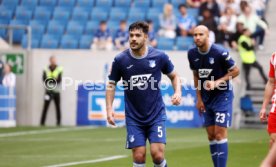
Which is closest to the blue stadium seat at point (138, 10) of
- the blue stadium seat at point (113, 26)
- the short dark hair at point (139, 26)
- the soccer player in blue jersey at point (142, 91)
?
the blue stadium seat at point (113, 26)

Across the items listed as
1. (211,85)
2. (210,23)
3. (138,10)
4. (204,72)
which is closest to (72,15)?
(138,10)

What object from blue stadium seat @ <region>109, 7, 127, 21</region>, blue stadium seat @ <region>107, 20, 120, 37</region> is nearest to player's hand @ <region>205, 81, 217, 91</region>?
blue stadium seat @ <region>107, 20, 120, 37</region>

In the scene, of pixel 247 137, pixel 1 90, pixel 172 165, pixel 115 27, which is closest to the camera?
pixel 172 165

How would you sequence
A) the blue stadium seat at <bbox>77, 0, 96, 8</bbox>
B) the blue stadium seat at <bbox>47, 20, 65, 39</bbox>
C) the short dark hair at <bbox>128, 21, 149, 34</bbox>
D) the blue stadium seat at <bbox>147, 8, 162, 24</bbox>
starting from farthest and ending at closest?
the blue stadium seat at <bbox>77, 0, 96, 8</bbox> < the blue stadium seat at <bbox>47, 20, 65, 39</bbox> < the blue stadium seat at <bbox>147, 8, 162, 24</bbox> < the short dark hair at <bbox>128, 21, 149, 34</bbox>

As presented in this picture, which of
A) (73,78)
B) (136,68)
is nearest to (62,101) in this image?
(73,78)

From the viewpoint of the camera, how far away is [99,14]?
30.9 m

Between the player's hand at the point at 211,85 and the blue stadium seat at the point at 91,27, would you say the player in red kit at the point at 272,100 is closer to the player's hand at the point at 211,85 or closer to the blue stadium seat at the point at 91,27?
the player's hand at the point at 211,85

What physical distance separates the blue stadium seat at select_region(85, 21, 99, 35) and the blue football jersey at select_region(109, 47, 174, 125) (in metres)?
18.3

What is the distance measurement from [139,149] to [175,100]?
0.80m

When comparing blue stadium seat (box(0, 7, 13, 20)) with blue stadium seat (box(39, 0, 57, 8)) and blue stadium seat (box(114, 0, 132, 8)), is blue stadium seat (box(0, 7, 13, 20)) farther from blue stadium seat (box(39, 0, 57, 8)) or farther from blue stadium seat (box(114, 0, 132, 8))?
blue stadium seat (box(114, 0, 132, 8))

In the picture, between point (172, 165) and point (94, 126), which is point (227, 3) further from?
point (172, 165)

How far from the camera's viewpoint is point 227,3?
27.5 meters

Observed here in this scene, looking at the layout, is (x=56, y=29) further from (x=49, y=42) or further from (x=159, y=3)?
(x=159, y=3)

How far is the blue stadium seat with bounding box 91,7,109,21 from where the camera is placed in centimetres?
3077
